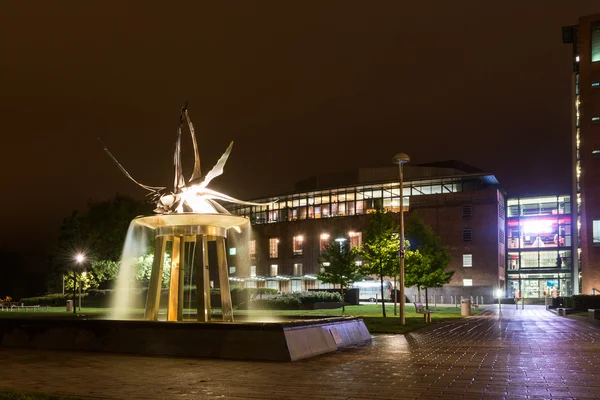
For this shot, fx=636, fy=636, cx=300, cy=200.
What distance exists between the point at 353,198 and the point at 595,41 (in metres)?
39.9

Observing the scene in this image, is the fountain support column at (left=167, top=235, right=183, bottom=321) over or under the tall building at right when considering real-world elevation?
under

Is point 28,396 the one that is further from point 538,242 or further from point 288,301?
point 538,242

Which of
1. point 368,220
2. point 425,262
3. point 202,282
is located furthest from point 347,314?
point 368,220

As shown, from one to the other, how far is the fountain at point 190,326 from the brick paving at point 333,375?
53cm

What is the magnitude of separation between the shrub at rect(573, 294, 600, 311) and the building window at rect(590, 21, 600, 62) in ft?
82.7

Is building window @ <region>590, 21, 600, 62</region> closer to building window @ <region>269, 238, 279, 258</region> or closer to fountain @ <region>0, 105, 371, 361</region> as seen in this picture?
fountain @ <region>0, 105, 371, 361</region>

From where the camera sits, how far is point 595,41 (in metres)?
58.4

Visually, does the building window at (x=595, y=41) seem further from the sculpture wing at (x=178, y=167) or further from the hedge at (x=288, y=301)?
the sculpture wing at (x=178, y=167)

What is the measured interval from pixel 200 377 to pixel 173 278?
7.76 m

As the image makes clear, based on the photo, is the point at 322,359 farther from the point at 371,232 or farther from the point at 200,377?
the point at 371,232

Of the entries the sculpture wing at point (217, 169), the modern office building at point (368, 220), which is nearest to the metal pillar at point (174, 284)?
the sculpture wing at point (217, 169)

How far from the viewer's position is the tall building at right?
56.8 meters

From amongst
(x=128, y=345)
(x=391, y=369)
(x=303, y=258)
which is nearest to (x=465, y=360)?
(x=391, y=369)

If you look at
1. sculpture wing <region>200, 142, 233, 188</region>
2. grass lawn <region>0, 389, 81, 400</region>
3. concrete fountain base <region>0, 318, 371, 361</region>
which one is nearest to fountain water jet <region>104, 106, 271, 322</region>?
sculpture wing <region>200, 142, 233, 188</region>
